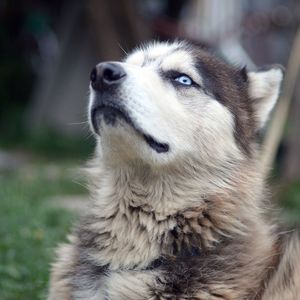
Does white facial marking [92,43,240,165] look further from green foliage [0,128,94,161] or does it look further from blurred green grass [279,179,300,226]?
green foliage [0,128,94,161]

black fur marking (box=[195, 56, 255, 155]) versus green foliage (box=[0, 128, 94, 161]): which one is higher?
black fur marking (box=[195, 56, 255, 155])

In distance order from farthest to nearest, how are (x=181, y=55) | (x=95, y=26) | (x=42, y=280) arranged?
1. (x=95, y=26)
2. (x=42, y=280)
3. (x=181, y=55)

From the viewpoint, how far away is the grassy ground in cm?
521

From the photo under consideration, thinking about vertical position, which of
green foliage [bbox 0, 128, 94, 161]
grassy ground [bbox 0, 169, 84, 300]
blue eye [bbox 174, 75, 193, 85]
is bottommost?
grassy ground [bbox 0, 169, 84, 300]

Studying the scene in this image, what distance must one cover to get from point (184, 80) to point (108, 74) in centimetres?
59

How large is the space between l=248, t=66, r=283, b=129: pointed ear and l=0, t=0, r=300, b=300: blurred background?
1.92 meters

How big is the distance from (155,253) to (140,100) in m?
0.79

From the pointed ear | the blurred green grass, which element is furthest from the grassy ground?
the blurred green grass

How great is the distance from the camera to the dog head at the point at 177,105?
4078 millimetres

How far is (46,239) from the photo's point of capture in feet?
20.1

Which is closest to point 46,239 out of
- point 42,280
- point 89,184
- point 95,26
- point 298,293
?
point 42,280

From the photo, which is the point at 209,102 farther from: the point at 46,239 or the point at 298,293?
the point at 46,239

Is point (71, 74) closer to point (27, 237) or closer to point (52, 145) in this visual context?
point (52, 145)

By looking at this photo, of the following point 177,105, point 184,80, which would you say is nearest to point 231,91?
point 184,80
